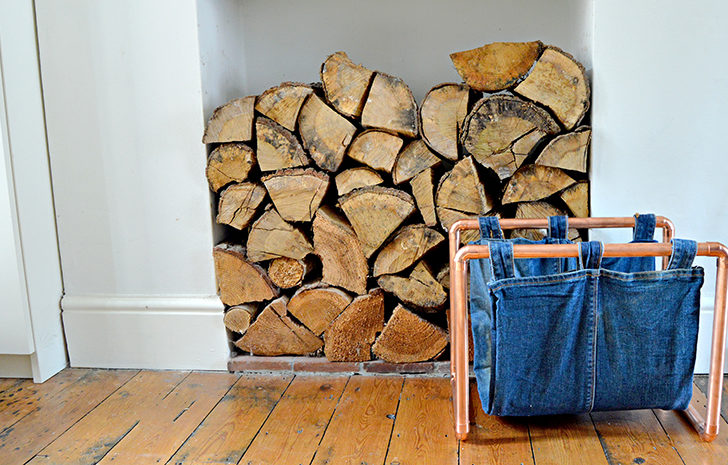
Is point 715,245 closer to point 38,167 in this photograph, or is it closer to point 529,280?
point 529,280

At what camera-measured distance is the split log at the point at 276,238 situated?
1734mm

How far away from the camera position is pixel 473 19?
74.8 inches

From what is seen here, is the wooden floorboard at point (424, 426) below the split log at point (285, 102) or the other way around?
below

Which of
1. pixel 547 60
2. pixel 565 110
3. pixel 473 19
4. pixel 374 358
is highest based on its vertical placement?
pixel 473 19

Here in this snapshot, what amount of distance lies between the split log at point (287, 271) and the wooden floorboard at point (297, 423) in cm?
28

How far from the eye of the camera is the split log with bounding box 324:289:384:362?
1.74m

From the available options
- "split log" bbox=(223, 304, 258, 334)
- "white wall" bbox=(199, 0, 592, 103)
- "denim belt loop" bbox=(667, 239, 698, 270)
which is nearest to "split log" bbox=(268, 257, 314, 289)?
"split log" bbox=(223, 304, 258, 334)

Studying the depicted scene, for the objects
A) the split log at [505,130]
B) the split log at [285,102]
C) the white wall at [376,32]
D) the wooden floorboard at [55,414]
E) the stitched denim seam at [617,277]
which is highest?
the white wall at [376,32]

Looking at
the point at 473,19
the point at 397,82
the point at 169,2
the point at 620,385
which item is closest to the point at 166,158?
the point at 169,2

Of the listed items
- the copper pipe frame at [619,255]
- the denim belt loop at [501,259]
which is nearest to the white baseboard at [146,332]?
the copper pipe frame at [619,255]

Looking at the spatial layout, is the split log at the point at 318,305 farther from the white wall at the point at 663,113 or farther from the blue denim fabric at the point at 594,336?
the white wall at the point at 663,113

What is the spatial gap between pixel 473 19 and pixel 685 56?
624mm

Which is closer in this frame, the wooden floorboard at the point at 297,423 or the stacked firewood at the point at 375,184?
the wooden floorboard at the point at 297,423

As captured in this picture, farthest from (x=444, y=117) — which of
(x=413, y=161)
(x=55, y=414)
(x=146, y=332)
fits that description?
(x=55, y=414)
